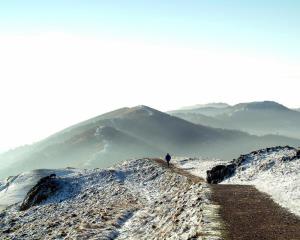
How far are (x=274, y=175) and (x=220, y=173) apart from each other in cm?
986

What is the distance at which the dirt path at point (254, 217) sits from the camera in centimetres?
1873

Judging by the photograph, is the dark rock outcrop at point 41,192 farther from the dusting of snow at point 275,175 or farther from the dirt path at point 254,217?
the dirt path at point 254,217

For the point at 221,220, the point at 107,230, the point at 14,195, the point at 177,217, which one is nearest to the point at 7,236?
the point at 107,230

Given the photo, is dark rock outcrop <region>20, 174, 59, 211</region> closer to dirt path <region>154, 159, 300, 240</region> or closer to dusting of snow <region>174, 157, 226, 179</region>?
dusting of snow <region>174, 157, 226, 179</region>

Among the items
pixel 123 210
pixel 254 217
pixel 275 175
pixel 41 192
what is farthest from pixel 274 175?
pixel 41 192

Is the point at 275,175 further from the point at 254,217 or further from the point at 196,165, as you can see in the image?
the point at 196,165

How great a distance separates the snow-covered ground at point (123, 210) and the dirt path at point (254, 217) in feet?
2.85

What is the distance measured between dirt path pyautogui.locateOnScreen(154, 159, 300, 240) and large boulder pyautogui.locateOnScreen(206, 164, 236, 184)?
14153 mm

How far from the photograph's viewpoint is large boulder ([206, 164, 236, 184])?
46.2 meters

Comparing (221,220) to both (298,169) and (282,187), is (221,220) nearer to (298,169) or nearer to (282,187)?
(282,187)

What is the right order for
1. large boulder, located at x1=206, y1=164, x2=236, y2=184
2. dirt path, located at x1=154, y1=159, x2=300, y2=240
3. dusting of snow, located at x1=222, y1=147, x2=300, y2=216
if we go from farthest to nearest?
large boulder, located at x1=206, y1=164, x2=236, y2=184 → dusting of snow, located at x1=222, y1=147, x2=300, y2=216 → dirt path, located at x1=154, y1=159, x2=300, y2=240

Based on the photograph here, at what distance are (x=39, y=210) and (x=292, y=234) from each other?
3266cm

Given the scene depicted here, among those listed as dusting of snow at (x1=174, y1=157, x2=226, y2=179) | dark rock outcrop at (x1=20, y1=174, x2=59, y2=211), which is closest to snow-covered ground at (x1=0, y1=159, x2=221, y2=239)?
dark rock outcrop at (x1=20, y1=174, x2=59, y2=211)

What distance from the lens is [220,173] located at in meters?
47.4
